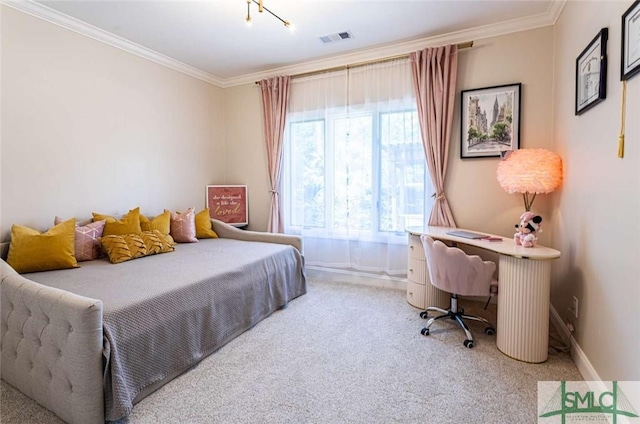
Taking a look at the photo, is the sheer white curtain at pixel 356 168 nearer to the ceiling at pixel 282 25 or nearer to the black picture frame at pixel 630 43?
the ceiling at pixel 282 25

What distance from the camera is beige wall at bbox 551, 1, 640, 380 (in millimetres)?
1395

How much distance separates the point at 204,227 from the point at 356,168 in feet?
6.41

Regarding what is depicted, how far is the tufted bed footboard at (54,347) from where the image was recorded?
1.42m

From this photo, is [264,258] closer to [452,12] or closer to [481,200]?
[481,200]

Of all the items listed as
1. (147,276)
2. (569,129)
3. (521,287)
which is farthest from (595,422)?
(147,276)

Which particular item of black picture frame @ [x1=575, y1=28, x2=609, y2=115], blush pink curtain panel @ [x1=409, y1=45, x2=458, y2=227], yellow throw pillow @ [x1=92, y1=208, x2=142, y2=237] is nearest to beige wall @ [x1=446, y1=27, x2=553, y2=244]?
blush pink curtain panel @ [x1=409, y1=45, x2=458, y2=227]

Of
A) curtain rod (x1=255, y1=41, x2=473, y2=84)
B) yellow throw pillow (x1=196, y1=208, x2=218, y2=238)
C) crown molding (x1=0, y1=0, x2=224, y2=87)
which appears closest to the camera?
crown molding (x1=0, y1=0, x2=224, y2=87)

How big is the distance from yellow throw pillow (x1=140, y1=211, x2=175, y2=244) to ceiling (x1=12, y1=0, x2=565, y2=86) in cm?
180

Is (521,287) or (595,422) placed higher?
(521,287)

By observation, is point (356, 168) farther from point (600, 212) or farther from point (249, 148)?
point (600, 212)

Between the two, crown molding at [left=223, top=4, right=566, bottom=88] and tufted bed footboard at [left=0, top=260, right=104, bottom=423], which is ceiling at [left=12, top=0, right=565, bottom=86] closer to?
crown molding at [left=223, top=4, right=566, bottom=88]

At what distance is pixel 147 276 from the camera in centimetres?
216

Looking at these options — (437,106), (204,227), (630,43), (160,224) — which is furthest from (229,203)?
(630,43)

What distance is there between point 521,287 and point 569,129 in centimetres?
128
